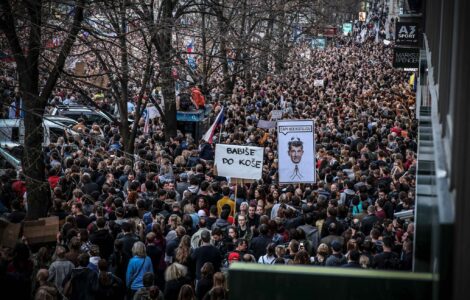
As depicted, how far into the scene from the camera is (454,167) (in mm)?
3203

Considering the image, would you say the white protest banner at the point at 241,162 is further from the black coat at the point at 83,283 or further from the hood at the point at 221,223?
the black coat at the point at 83,283

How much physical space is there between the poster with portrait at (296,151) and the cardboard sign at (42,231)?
536 centimetres

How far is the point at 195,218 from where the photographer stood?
40.9 feet

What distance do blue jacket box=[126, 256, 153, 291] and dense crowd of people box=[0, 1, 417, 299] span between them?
1cm

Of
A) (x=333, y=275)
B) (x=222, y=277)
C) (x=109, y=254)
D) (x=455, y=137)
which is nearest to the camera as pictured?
(x=333, y=275)

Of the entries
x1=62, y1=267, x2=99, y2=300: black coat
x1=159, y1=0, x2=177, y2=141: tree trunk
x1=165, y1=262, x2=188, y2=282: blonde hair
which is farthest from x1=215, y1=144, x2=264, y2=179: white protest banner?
x1=62, y1=267, x2=99, y2=300: black coat

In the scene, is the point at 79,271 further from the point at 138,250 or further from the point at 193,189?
the point at 193,189

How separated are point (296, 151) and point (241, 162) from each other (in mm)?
955

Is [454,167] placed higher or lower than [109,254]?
higher

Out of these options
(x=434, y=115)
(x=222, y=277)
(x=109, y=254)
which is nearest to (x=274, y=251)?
(x=222, y=277)

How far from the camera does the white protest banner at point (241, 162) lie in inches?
599

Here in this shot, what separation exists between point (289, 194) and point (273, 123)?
10.8 meters

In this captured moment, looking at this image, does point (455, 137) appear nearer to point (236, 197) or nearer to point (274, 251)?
point (274, 251)

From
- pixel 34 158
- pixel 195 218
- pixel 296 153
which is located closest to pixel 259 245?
pixel 195 218
